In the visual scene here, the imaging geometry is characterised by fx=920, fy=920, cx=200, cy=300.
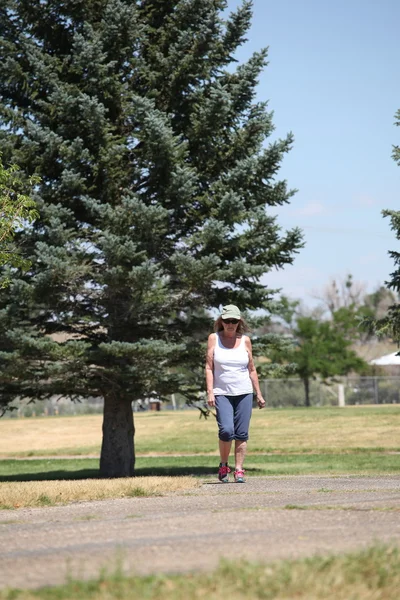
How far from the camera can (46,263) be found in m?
14.7

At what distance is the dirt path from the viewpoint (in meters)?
4.59

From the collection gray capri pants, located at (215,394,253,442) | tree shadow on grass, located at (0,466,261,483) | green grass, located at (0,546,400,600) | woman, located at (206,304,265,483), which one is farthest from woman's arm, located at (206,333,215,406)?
tree shadow on grass, located at (0,466,261,483)

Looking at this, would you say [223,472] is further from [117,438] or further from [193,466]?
[193,466]

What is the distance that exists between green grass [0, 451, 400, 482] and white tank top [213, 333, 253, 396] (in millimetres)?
6718

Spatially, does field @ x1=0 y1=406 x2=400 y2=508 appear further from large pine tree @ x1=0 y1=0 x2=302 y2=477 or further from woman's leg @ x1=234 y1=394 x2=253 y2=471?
→ large pine tree @ x1=0 y1=0 x2=302 y2=477

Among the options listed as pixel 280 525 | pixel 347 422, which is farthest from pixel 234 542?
pixel 347 422

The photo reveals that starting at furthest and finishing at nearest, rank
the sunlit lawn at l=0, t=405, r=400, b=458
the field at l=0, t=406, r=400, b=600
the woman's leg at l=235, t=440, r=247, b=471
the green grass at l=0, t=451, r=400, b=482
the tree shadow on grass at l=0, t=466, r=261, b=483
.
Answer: the sunlit lawn at l=0, t=405, r=400, b=458 < the tree shadow on grass at l=0, t=466, r=261, b=483 < the green grass at l=0, t=451, r=400, b=482 < the woman's leg at l=235, t=440, r=247, b=471 < the field at l=0, t=406, r=400, b=600

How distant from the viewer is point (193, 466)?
68.4ft

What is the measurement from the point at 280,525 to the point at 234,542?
0.79 meters

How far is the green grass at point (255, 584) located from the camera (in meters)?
3.88

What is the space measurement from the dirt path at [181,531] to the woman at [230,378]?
1809 millimetres

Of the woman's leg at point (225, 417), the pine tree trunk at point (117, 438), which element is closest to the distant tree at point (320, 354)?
the pine tree trunk at point (117, 438)

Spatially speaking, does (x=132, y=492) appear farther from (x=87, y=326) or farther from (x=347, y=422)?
(x=347, y=422)

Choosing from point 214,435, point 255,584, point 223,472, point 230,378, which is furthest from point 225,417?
point 214,435
